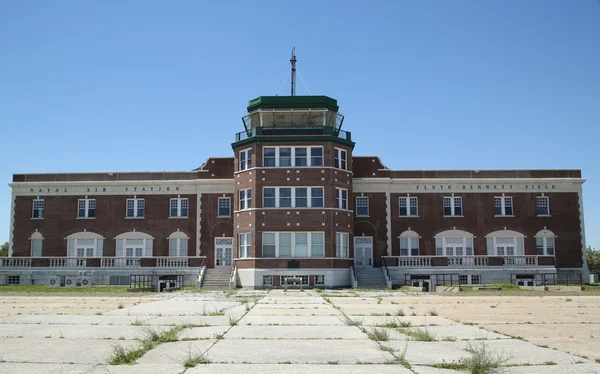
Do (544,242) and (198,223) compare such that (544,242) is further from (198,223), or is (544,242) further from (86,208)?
(86,208)

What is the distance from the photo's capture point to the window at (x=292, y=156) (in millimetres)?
47125

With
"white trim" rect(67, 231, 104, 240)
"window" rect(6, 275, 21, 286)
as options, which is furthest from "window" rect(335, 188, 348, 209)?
"window" rect(6, 275, 21, 286)

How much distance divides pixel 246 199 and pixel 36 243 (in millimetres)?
20492

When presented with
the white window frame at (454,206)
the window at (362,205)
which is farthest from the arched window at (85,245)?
the white window frame at (454,206)

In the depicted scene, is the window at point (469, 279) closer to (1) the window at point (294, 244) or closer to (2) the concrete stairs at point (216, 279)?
(1) the window at point (294, 244)

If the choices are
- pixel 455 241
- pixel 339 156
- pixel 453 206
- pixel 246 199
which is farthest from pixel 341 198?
pixel 455 241

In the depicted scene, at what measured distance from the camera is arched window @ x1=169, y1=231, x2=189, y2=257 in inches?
2094

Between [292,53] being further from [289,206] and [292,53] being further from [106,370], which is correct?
[106,370]

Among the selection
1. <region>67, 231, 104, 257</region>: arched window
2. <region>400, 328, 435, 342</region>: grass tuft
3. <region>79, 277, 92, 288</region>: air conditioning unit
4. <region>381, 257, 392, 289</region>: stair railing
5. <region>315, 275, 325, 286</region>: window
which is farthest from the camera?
<region>67, 231, 104, 257</region>: arched window

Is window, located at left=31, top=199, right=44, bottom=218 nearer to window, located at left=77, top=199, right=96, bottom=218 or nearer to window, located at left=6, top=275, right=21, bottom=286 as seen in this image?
window, located at left=77, top=199, right=96, bottom=218

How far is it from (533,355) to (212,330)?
299 inches

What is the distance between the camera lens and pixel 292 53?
182 ft

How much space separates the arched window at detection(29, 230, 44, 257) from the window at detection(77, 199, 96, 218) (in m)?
3.86

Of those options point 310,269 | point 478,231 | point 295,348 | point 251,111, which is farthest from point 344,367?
point 478,231
